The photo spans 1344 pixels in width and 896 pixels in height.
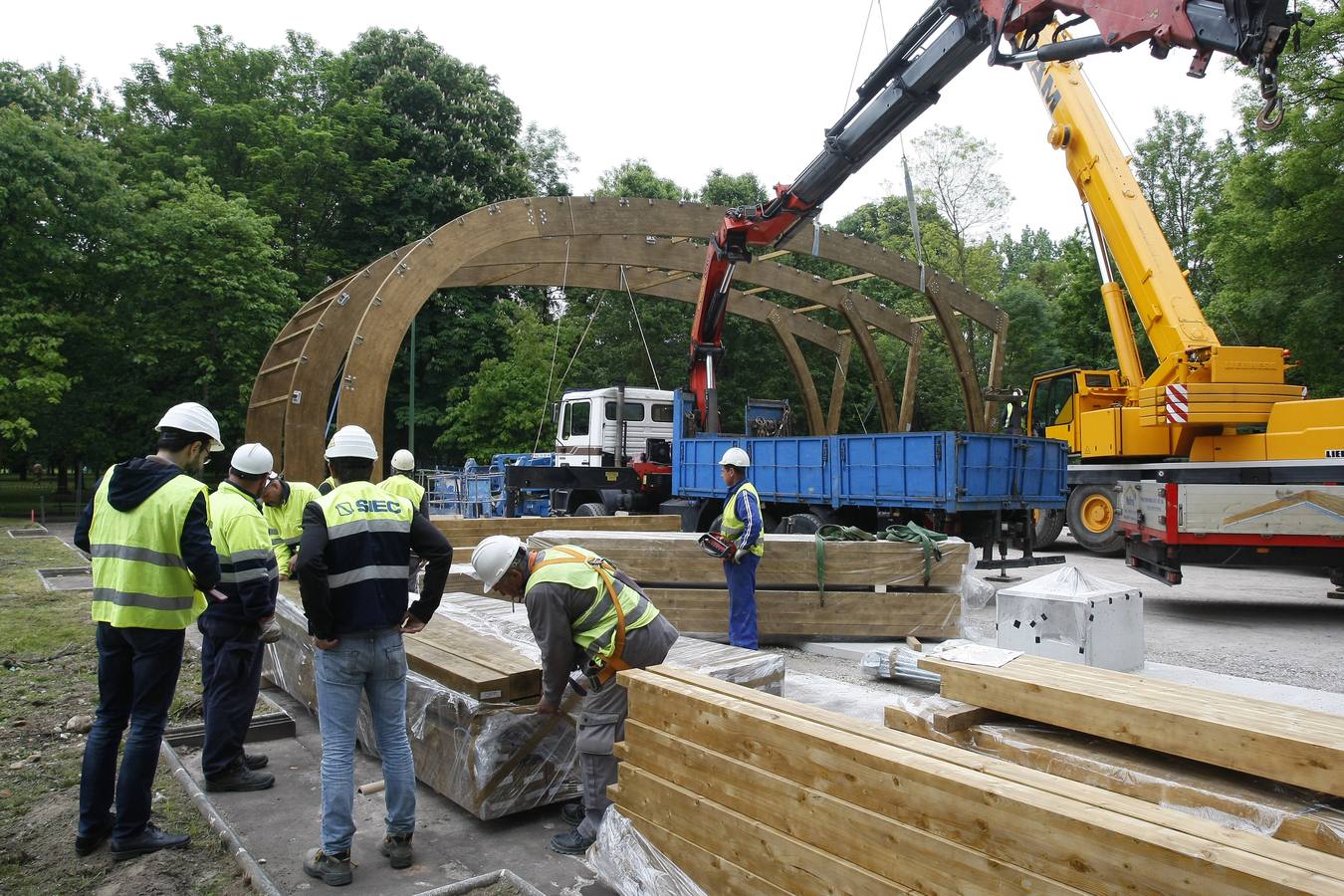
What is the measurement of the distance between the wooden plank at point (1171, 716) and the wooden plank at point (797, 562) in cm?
389

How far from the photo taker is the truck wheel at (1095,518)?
46.6ft

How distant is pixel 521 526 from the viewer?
10.3 m

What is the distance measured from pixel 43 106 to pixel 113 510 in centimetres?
2763

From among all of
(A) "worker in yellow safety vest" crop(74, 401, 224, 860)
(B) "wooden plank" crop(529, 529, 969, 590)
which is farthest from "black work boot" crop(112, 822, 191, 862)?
(B) "wooden plank" crop(529, 529, 969, 590)

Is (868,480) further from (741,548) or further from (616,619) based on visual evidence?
(616,619)

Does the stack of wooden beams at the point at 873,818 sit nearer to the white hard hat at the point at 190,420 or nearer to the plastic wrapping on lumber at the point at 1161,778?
the plastic wrapping on lumber at the point at 1161,778

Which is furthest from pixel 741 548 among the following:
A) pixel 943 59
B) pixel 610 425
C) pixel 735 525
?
pixel 610 425

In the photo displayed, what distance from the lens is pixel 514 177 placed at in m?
31.5

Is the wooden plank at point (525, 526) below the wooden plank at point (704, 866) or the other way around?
the other way around

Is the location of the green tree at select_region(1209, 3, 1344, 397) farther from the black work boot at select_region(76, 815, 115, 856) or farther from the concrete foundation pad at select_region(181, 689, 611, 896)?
the black work boot at select_region(76, 815, 115, 856)

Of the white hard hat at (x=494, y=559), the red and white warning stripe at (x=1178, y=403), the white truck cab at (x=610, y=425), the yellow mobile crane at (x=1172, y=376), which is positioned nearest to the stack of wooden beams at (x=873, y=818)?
the white hard hat at (x=494, y=559)

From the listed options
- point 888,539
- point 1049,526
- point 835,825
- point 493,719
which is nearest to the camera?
point 835,825

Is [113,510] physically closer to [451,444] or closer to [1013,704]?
[1013,704]

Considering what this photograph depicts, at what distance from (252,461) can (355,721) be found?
6.18 feet
